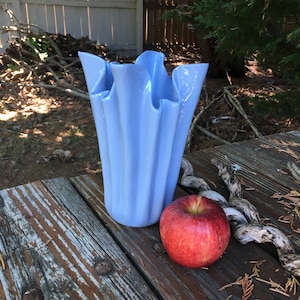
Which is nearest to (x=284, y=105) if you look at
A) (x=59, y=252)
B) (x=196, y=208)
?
(x=196, y=208)

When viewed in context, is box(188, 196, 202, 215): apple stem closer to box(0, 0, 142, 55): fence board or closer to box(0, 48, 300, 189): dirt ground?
box(0, 48, 300, 189): dirt ground

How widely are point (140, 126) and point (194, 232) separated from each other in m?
0.22

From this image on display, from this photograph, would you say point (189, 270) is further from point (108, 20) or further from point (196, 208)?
point (108, 20)

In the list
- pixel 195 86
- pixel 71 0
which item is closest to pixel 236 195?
pixel 195 86

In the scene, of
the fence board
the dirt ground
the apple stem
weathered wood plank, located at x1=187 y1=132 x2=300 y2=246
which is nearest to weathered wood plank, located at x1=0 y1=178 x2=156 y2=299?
the apple stem

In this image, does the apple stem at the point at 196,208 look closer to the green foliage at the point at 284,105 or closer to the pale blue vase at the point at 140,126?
the pale blue vase at the point at 140,126

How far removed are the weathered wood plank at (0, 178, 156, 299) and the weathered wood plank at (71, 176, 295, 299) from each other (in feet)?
0.08

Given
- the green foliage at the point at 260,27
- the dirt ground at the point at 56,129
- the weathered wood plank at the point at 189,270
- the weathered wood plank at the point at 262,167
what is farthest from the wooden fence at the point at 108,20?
the weathered wood plank at the point at 189,270

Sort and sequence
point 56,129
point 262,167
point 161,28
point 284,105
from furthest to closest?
point 161,28 → point 56,129 → point 284,105 → point 262,167

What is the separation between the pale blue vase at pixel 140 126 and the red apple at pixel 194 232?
3.6 inches

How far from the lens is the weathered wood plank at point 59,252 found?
2.03 feet

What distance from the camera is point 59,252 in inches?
27.7

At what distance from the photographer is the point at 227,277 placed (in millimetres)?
662

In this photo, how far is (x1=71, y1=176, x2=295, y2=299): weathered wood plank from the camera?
0.63 meters
